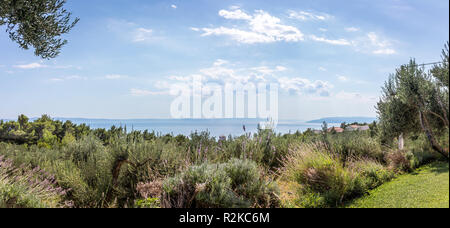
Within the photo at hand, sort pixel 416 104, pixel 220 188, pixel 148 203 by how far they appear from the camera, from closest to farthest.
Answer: pixel 148 203 < pixel 220 188 < pixel 416 104

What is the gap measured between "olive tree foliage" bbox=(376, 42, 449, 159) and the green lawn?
0.44 metres

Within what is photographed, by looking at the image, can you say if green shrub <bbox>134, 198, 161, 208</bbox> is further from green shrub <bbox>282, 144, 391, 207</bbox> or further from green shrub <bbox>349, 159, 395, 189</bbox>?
green shrub <bbox>349, 159, 395, 189</bbox>

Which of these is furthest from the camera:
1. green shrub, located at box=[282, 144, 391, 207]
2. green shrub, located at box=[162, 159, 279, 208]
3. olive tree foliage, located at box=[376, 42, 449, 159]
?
green shrub, located at box=[282, 144, 391, 207]

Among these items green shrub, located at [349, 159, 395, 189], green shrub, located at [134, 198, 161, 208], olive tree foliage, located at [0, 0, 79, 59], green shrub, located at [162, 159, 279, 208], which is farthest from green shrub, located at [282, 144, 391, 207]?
olive tree foliage, located at [0, 0, 79, 59]

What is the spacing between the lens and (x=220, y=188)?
13.7ft

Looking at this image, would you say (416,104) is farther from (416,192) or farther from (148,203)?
(148,203)

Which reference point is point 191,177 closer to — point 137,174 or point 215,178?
point 215,178

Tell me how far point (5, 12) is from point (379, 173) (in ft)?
23.7

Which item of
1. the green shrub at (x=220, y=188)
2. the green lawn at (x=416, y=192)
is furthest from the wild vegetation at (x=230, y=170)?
the green lawn at (x=416, y=192)

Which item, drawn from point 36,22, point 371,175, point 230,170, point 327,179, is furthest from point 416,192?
point 36,22

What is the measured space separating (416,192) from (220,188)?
2.77 meters

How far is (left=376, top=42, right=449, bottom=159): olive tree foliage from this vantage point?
306 cm

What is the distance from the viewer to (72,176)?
484cm

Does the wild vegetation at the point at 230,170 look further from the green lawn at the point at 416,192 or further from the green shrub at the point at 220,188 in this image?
the green lawn at the point at 416,192
